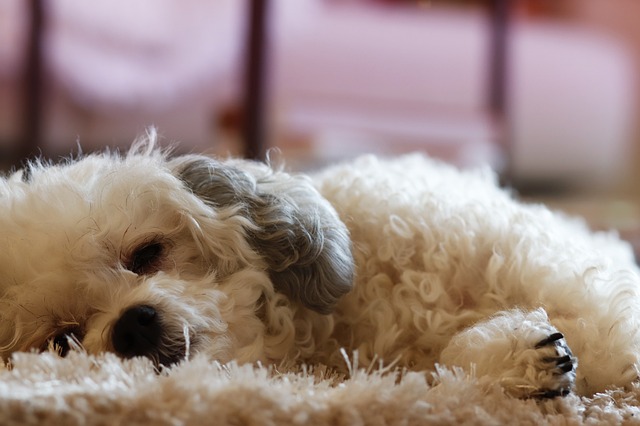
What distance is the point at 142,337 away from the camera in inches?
42.2

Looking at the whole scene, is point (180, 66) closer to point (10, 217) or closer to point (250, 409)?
point (10, 217)

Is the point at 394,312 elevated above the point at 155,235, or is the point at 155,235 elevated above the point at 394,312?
the point at 155,235

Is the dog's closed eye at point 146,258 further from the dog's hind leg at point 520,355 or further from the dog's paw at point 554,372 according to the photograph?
the dog's paw at point 554,372

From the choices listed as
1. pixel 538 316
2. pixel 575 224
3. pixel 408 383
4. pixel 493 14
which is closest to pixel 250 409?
pixel 408 383

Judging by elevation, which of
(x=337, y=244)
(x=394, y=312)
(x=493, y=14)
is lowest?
(x=394, y=312)

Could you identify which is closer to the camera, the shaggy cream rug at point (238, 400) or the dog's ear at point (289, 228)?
the shaggy cream rug at point (238, 400)

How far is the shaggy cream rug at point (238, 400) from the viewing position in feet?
2.66

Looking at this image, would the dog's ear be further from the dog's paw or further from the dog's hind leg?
the dog's paw

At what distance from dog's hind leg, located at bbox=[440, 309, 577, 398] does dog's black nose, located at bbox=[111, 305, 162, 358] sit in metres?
0.40

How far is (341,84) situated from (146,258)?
321cm

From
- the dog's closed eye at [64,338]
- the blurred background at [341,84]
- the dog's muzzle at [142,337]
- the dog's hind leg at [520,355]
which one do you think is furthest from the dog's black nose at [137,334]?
the blurred background at [341,84]

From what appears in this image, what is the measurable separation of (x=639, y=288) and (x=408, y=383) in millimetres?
521

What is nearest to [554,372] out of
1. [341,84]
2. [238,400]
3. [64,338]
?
[238,400]

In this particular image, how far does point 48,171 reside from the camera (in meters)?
1.30
